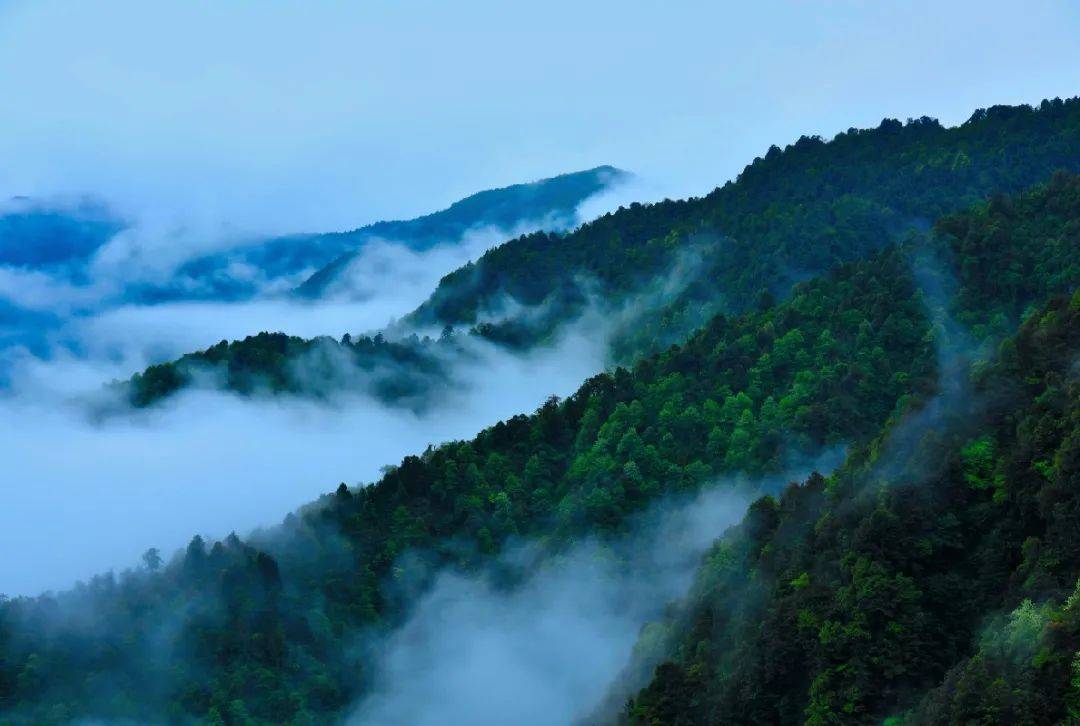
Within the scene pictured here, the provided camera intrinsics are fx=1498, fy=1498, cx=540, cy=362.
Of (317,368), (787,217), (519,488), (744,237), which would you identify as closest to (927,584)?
(519,488)

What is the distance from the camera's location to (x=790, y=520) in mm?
54469

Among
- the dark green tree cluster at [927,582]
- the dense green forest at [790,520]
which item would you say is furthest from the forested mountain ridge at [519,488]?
the dark green tree cluster at [927,582]

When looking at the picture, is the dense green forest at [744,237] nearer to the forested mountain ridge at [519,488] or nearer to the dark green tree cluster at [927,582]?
the forested mountain ridge at [519,488]

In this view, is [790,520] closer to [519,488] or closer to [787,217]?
[519,488]

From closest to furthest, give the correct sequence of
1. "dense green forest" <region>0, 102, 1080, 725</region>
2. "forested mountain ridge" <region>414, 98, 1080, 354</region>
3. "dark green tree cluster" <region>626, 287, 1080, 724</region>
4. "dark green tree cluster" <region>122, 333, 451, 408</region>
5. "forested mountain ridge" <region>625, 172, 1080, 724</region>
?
"forested mountain ridge" <region>625, 172, 1080, 724</region>, "dark green tree cluster" <region>626, 287, 1080, 724</region>, "dense green forest" <region>0, 102, 1080, 725</region>, "forested mountain ridge" <region>414, 98, 1080, 354</region>, "dark green tree cluster" <region>122, 333, 451, 408</region>

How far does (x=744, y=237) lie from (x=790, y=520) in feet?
210

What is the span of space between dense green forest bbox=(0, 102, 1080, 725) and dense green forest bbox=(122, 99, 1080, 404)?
594 mm

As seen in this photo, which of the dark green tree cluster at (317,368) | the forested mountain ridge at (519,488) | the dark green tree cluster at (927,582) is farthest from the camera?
the dark green tree cluster at (317,368)

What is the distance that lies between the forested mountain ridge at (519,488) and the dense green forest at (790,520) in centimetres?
16

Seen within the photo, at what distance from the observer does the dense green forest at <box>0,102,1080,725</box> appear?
1727 inches

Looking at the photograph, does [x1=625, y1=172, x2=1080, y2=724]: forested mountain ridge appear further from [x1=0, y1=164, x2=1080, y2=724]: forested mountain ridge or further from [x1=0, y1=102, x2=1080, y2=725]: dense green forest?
Result: [x1=0, y1=164, x2=1080, y2=724]: forested mountain ridge

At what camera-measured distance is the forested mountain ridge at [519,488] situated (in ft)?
245

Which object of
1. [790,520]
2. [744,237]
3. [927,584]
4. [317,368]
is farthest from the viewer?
[317,368]

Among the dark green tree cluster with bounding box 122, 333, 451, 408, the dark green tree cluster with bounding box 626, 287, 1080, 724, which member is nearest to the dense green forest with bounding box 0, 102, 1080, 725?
the dark green tree cluster with bounding box 626, 287, 1080, 724
